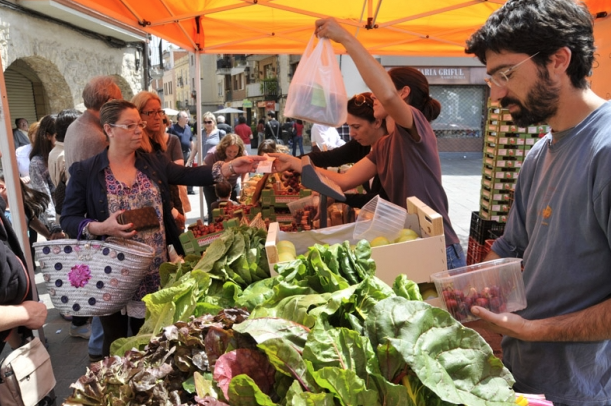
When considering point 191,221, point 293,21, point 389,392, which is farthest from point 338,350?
point 191,221

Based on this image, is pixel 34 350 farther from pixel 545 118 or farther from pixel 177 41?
pixel 177 41

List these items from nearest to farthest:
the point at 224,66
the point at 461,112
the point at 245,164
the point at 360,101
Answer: the point at 245,164
the point at 360,101
the point at 461,112
the point at 224,66

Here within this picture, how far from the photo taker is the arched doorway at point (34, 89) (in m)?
11.2

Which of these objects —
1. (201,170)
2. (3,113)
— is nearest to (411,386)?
(201,170)

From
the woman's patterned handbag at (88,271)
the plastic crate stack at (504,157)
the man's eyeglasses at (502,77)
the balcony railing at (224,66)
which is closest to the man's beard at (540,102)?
the man's eyeglasses at (502,77)

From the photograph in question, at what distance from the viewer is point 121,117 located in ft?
10.1

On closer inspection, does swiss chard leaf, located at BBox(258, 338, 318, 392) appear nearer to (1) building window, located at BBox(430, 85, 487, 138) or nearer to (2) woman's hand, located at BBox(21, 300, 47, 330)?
(2) woman's hand, located at BBox(21, 300, 47, 330)

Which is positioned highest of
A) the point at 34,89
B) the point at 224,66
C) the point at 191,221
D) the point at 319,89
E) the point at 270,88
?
the point at 224,66

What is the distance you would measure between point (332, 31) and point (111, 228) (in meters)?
1.74

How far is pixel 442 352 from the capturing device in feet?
3.81

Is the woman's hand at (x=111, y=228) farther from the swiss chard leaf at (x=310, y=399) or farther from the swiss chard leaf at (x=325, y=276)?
the swiss chard leaf at (x=310, y=399)

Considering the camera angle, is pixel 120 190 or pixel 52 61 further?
pixel 52 61

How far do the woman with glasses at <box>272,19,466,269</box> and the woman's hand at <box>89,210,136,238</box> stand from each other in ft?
5.32

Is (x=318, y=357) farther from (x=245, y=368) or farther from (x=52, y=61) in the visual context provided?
(x=52, y=61)
